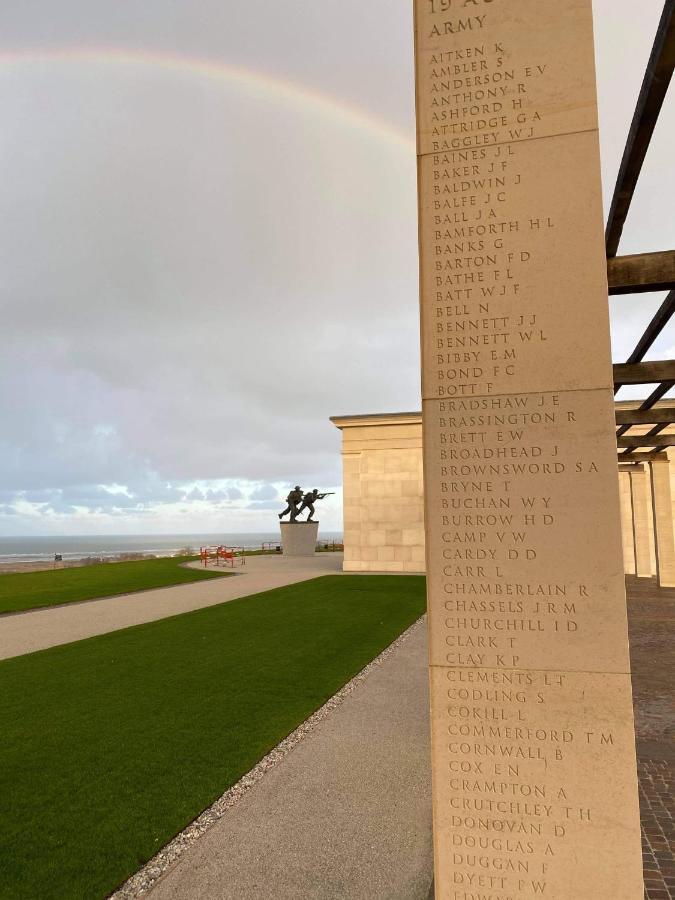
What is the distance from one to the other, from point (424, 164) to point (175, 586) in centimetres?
2268

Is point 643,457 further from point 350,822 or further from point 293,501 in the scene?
point 293,501

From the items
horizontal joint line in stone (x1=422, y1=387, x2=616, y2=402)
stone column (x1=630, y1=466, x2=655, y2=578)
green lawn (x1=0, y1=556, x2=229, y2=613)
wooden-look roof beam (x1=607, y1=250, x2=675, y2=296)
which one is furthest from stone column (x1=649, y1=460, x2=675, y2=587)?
horizontal joint line in stone (x1=422, y1=387, x2=616, y2=402)

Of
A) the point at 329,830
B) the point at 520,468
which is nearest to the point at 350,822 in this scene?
the point at 329,830

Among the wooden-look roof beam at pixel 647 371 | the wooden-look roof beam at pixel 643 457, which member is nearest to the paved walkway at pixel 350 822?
the wooden-look roof beam at pixel 647 371

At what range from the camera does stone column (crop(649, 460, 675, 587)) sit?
21297 mm

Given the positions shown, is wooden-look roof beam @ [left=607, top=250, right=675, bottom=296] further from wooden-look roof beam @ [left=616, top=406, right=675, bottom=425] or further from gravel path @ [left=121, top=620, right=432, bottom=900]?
wooden-look roof beam @ [left=616, top=406, right=675, bottom=425]

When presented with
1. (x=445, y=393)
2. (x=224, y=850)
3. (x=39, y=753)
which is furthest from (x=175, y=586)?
(x=445, y=393)

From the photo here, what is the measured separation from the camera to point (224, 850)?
4.93 m

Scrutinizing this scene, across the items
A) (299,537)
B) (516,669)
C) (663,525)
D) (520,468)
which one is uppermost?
(520,468)

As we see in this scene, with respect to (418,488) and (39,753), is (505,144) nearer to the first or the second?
(39,753)

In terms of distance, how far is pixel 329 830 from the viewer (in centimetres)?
523

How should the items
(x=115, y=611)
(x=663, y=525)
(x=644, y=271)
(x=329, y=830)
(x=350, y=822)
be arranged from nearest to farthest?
1. (x=329, y=830)
2. (x=350, y=822)
3. (x=644, y=271)
4. (x=115, y=611)
5. (x=663, y=525)

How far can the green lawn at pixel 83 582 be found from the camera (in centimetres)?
2077

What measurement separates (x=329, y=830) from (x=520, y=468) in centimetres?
365
